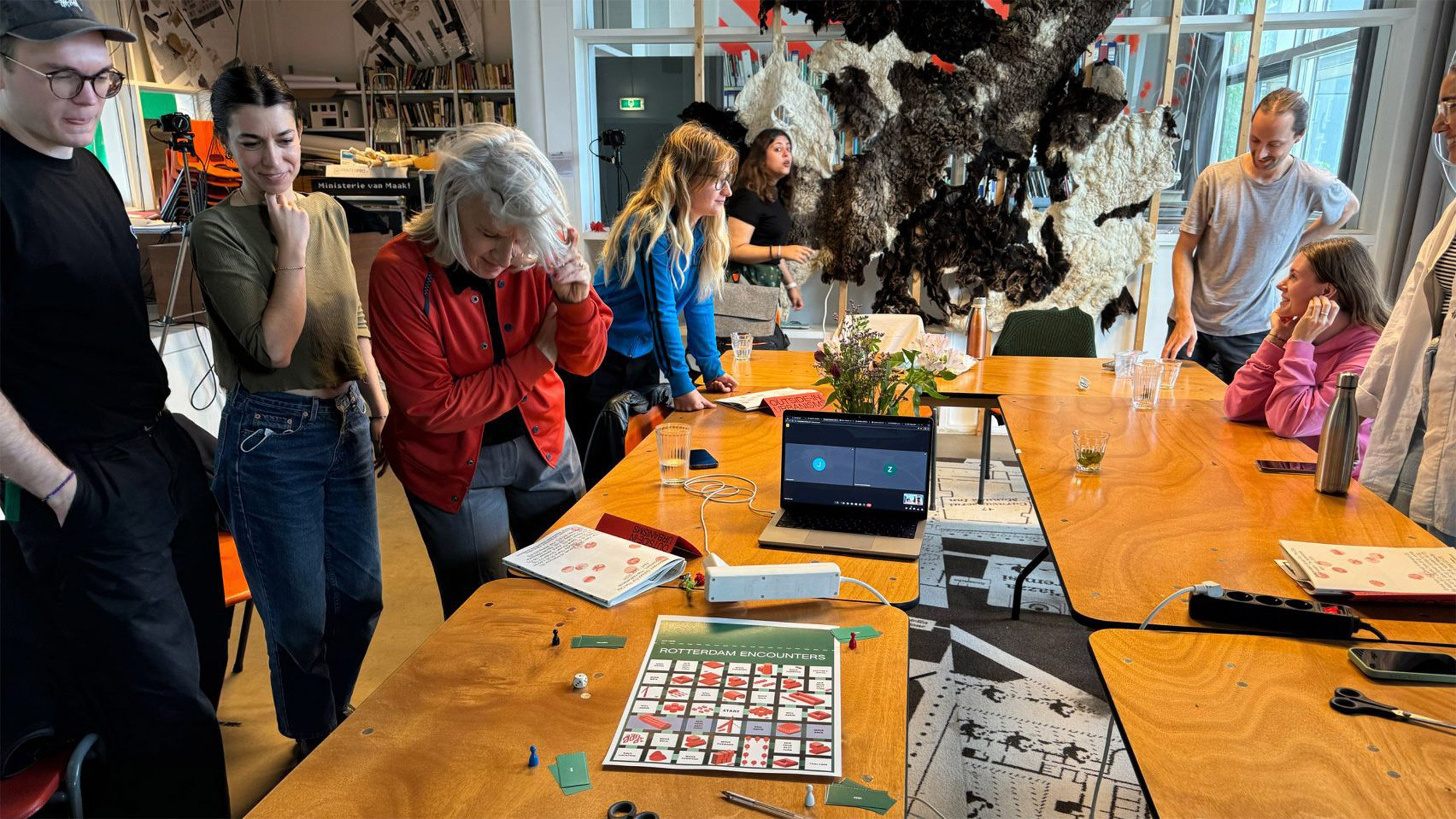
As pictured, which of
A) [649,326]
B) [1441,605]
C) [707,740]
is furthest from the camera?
[649,326]

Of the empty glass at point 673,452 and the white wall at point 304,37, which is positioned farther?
the white wall at point 304,37

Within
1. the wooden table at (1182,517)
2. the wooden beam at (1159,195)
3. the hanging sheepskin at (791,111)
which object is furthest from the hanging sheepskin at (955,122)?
the wooden table at (1182,517)

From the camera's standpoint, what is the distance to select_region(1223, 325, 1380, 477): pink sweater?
7.58 feet

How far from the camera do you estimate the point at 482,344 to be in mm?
1792

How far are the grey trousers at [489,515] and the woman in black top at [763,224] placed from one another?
7.01 feet

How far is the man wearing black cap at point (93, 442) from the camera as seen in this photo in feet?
4.58

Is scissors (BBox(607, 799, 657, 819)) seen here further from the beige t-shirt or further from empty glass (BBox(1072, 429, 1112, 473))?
empty glass (BBox(1072, 429, 1112, 473))

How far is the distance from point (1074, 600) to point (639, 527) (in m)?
0.78

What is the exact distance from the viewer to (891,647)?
1.27 meters

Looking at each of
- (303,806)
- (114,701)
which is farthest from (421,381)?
(303,806)

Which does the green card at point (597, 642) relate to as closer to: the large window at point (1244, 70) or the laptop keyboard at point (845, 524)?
the laptop keyboard at point (845, 524)

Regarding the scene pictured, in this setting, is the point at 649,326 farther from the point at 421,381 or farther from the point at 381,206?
the point at 381,206

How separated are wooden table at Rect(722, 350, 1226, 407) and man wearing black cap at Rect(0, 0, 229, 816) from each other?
1657 mm

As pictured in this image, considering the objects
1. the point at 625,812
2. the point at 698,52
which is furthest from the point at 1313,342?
the point at 698,52
